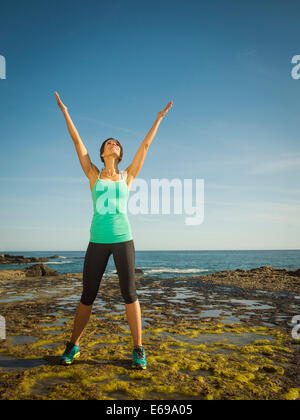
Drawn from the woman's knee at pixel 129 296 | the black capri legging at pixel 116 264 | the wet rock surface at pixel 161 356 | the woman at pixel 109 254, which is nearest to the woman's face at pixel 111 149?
the woman at pixel 109 254

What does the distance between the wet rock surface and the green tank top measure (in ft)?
4.91

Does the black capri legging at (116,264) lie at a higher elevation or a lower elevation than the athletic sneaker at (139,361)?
higher

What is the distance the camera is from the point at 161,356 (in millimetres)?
3510

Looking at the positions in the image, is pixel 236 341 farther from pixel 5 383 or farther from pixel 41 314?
pixel 41 314

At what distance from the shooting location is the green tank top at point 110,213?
Answer: 123 inches

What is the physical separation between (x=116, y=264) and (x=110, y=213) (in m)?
0.61

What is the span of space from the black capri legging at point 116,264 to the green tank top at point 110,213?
0.08 metres

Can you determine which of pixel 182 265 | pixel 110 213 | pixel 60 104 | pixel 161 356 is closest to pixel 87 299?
pixel 110 213

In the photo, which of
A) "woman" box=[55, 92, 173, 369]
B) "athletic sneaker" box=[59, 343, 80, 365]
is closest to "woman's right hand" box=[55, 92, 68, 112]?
"woman" box=[55, 92, 173, 369]

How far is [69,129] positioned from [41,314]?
15.1ft

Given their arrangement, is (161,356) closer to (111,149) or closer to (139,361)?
(139,361)

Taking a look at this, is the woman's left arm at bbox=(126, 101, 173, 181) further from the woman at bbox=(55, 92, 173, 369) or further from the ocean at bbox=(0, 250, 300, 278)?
the ocean at bbox=(0, 250, 300, 278)

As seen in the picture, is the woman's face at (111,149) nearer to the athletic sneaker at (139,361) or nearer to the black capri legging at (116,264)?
the black capri legging at (116,264)
